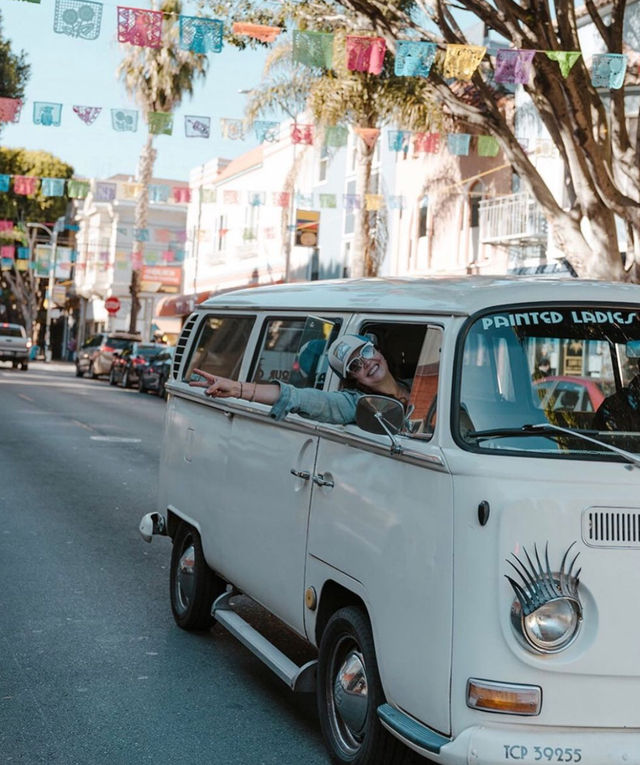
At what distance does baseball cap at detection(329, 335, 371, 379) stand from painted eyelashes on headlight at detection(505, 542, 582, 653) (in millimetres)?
1464

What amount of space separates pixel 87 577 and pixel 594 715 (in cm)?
555

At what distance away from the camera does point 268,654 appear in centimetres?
586

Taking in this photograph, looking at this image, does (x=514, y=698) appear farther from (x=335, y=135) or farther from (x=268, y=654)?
(x=335, y=135)

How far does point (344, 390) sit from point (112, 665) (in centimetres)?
234

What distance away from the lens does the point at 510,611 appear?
13.2 feet

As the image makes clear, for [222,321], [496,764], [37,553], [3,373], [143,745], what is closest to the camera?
[496,764]

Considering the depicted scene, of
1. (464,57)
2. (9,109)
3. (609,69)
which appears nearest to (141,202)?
(9,109)

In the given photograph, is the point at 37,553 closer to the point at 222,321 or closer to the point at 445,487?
the point at 222,321

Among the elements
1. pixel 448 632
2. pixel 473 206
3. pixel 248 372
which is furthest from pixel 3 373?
pixel 448 632

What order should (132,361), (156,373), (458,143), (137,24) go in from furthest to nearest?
(132,361), (156,373), (458,143), (137,24)

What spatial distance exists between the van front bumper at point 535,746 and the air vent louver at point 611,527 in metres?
0.64

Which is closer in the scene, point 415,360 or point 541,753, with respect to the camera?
point 541,753

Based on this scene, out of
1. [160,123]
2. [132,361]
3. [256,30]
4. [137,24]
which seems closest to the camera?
[137,24]

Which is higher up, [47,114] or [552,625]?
→ [47,114]
